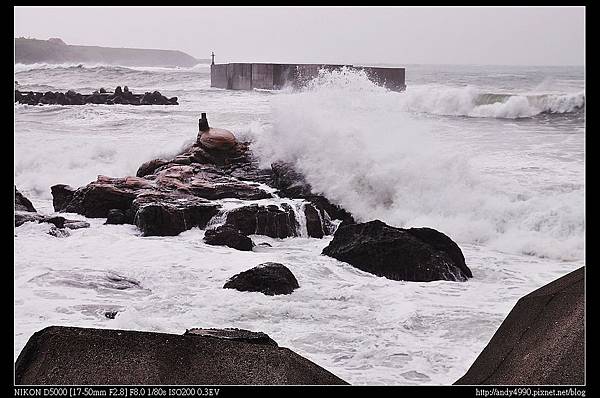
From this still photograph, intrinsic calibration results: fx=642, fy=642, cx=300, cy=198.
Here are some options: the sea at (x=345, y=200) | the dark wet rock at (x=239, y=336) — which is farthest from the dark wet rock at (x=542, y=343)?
the dark wet rock at (x=239, y=336)

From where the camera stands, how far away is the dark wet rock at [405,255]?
3111 millimetres

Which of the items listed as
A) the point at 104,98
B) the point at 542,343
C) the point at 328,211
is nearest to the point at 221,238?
the point at 328,211

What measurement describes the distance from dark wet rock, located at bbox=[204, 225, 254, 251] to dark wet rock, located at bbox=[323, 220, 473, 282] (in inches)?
18.2

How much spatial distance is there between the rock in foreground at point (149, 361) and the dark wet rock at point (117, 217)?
6.09 ft

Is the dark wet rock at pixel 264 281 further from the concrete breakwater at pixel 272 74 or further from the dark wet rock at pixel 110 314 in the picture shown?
the concrete breakwater at pixel 272 74

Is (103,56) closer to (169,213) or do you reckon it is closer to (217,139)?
(169,213)

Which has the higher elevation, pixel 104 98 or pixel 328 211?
pixel 104 98

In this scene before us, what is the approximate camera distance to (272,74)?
348 centimetres

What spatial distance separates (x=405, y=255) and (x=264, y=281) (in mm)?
739

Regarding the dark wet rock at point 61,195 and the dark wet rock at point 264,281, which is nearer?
the dark wet rock at point 264,281

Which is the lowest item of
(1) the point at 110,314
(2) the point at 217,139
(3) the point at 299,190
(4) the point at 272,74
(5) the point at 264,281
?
(1) the point at 110,314

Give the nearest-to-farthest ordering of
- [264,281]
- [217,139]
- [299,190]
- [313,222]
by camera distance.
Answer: [264,281]
[313,222]
[299,190]
[217,139]

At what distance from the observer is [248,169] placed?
439cm

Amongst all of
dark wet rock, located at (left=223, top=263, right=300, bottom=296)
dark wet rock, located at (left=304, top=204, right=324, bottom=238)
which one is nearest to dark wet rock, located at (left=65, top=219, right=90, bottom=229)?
dark wet rock, located at (left=223, top=263, right=300, bottom=296)
